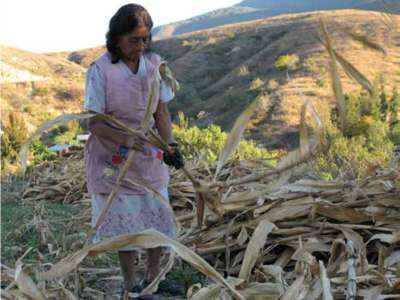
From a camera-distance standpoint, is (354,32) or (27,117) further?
(27,117)

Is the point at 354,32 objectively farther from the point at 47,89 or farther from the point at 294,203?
the point at 47,89

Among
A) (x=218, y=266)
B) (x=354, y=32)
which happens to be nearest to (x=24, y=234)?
(x=218, y=266)

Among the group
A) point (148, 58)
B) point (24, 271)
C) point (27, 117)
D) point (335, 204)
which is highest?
point (148, 58)

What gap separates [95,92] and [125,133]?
0.22 meters

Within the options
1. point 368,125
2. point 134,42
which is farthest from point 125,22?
point 368,125

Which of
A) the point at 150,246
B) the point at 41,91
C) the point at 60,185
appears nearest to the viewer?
the point at 150,246

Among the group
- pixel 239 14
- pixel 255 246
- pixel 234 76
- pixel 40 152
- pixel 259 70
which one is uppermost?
pixel 239 14

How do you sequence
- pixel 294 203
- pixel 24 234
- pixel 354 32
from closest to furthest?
pixel 354 32 < pixel 294 203 < pixel 24 234

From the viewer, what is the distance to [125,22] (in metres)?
1.99

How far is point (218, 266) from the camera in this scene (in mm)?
2436

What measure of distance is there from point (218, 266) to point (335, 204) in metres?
0.68

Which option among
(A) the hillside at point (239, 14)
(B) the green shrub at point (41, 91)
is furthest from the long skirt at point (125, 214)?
(A) the hillside at point (239, 14)

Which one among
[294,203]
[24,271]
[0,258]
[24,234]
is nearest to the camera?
[24,271]

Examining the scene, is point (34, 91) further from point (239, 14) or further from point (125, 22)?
point (239, 14)
